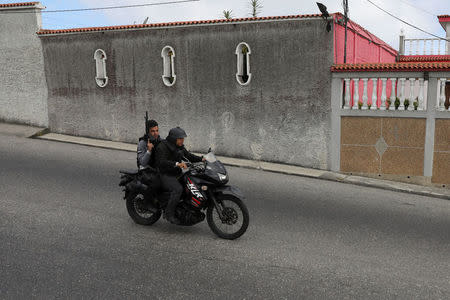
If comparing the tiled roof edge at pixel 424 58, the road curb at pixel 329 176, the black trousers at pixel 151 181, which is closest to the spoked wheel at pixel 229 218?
the black trousers at pixel 151 181

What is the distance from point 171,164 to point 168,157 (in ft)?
0.63

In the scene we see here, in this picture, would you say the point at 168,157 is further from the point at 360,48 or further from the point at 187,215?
the point at 360,48

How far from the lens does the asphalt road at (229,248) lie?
5.26 m

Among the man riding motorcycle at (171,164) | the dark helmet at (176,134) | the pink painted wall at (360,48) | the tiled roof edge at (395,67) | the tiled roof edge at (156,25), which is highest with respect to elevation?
the tiled roof edge at (156,25)

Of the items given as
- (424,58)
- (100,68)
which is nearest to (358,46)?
(424,58)

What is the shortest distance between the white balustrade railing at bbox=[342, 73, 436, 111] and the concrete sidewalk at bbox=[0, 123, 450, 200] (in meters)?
2.08

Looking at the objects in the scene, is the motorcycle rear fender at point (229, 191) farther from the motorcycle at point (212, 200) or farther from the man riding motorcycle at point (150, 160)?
the man riding motorcycle at point (150, 160)

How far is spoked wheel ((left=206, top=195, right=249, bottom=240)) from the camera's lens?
6.66 meters

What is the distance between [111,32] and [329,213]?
38.0ft

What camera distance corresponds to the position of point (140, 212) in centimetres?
756

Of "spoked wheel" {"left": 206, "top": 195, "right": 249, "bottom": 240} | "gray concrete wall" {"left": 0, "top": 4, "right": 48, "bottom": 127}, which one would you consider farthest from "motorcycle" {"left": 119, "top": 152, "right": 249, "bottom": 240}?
"gray concrete wall" {"left": 0, "top": 4, "right": 48, "bottom": 127}

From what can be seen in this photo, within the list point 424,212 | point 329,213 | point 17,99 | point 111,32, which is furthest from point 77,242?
point 17,99

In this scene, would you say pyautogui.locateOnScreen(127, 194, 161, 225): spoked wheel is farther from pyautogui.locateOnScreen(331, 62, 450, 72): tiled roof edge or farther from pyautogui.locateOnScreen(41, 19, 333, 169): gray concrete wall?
pyautogui.locateOnScreen(331, 62, 450, 72): tiled roof edge

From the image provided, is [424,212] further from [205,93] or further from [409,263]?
[205,93]
